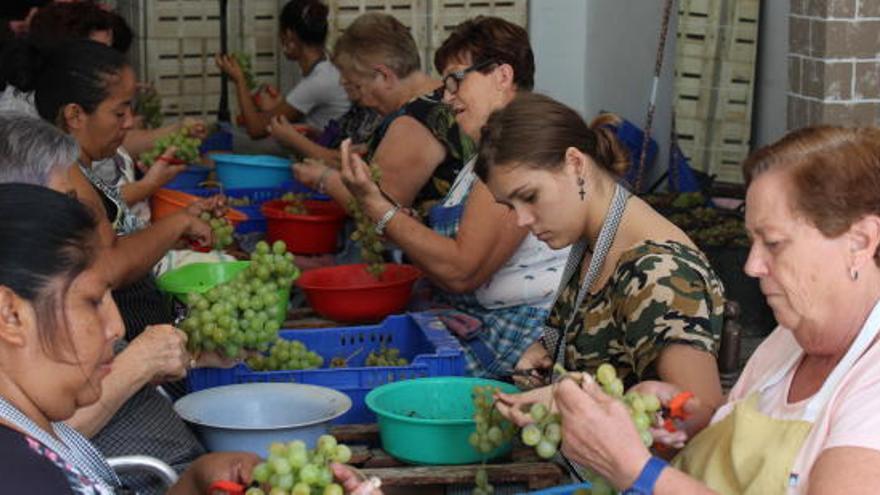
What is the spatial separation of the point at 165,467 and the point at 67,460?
0.64 meters

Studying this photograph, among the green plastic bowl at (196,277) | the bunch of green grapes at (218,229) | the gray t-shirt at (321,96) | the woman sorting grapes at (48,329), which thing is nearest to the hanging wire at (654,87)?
the gray t-shirt at (321,96)

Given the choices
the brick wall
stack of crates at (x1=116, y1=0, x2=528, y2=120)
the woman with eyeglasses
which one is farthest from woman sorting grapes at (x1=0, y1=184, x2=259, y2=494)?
stack of crates at (x1=116, y1=0, x2=528, y2=120)

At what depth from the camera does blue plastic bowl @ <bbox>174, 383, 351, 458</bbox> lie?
2984 mm

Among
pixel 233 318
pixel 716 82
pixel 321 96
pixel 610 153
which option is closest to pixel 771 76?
pixel 716 82

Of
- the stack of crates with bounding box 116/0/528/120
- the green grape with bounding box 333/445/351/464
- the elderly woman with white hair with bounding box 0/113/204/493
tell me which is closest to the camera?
the green grape with bounding box 333/445/351/464

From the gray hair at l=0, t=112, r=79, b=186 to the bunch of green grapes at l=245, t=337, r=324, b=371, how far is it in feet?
2.25

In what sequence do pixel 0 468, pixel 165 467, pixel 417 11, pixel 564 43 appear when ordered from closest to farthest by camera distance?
1. pixel 0 468
2. pixel 165 467
3. pixel 417 11
4. pixel 564 43

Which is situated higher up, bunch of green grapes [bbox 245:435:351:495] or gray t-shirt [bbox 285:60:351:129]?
gray t-shirt [bbox 285:60:351:129]

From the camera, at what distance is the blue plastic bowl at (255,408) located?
298cm

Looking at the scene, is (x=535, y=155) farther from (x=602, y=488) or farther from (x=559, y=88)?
(x=559, y=88)

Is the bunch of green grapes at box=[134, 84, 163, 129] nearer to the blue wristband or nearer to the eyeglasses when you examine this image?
the eyeglasses

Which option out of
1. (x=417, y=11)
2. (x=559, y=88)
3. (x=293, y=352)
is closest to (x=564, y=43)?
(x=559, y=88)

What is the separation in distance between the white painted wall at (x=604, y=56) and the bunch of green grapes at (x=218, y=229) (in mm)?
3738

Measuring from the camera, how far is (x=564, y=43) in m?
8.20
